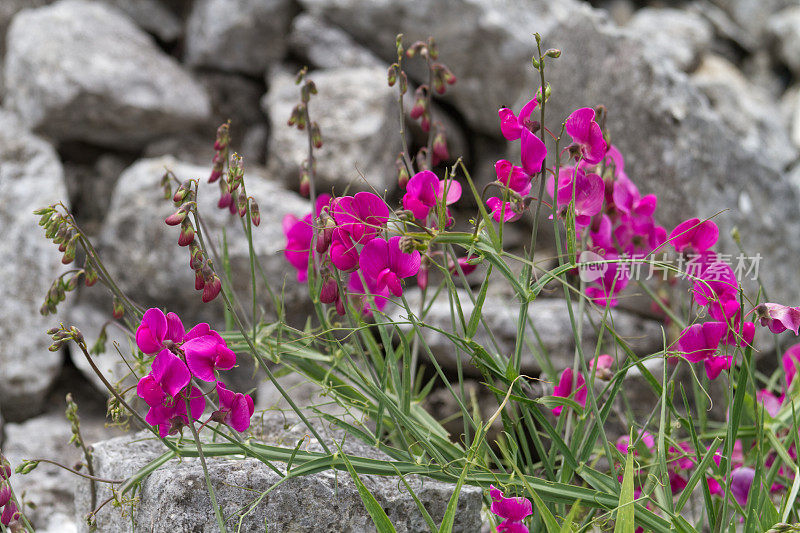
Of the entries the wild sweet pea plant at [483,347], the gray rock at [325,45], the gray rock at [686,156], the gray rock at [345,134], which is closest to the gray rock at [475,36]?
the gray rock at [325,45]

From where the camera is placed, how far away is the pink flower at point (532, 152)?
0.83m

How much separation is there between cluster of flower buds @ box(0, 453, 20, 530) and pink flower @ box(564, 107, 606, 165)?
84 cm

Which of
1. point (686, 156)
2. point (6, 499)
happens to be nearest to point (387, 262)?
point (6, 499)

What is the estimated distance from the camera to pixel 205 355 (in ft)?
2.60

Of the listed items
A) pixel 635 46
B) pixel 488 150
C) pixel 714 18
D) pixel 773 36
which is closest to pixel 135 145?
pixel 488 150

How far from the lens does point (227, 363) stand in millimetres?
806

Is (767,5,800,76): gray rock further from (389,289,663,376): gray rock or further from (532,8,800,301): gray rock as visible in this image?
(389,289,663,376): gray rock

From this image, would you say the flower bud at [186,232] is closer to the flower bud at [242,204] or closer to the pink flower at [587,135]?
the flower bud at [242,204]

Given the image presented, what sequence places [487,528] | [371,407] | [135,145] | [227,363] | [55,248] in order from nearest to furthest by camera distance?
[227,363], [371,407], [487,528], [55,248], [135,145]

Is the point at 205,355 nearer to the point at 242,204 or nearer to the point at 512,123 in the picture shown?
the point at 242,204

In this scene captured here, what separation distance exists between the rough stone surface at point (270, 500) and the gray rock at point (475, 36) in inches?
69.9

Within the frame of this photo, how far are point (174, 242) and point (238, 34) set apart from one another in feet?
3.30

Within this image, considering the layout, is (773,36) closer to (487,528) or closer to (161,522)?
(487,528)

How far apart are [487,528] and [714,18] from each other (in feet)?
10.0
